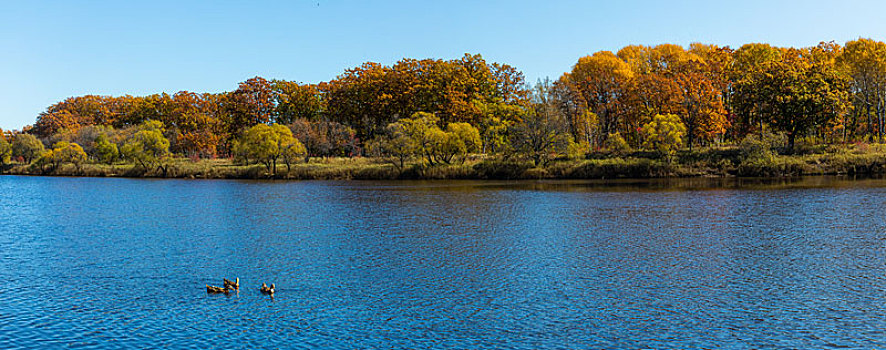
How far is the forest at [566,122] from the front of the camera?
80.9 m

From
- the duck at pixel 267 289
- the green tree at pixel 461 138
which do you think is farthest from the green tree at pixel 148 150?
the duck at pixel 267 289

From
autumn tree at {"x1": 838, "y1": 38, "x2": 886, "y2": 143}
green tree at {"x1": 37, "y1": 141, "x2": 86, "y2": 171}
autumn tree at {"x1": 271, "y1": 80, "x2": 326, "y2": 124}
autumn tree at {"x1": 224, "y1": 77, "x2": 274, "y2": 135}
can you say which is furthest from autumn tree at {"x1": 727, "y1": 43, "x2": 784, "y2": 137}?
green tree at {"x1": 37, "y1": 141, "x2": 86, "y2": 171}

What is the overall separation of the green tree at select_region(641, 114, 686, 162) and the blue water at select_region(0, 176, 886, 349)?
108ft

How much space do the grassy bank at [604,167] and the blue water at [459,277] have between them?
32.7 metres

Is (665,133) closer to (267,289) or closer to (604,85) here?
(604,85)

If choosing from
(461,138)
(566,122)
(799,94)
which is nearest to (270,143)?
(461,138)

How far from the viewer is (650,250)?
93.4ft

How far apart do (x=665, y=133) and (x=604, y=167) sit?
9.01 meters

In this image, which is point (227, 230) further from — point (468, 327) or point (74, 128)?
point (74, 128)

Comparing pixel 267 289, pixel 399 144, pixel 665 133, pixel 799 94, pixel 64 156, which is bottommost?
pixel 267 289

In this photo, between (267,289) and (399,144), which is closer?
(267,289)

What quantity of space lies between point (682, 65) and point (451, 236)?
221 feet

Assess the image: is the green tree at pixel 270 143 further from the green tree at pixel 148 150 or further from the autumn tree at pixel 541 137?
the autumn tree at pixel 541 137

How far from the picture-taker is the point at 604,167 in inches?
3290
